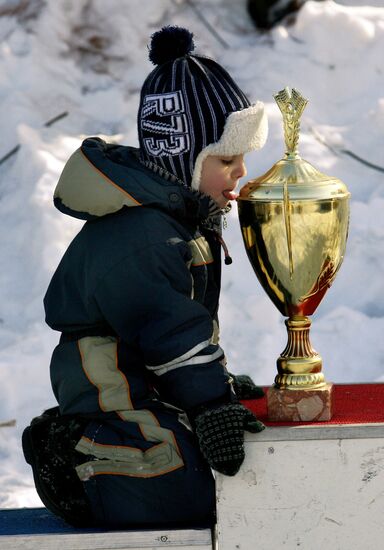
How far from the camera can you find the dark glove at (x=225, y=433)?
6.68 feet

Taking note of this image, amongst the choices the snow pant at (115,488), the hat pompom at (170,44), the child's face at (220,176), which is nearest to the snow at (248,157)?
the snow pant at (115,488)

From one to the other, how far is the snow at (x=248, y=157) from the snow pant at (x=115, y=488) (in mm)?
1228

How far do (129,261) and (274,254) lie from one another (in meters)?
0.25

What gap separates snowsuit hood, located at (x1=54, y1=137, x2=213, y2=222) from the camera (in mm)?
2186

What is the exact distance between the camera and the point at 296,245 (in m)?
2.17

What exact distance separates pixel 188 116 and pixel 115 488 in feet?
2.07

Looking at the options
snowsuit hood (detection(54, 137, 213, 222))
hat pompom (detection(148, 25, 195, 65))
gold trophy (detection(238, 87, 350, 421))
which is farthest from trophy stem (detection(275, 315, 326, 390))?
hat pompom (detection(148, 25, 195, 65))

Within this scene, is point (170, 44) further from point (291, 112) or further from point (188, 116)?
point (291, 112)

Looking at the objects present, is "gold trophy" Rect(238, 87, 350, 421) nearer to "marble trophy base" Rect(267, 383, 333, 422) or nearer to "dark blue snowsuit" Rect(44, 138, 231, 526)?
"marble trophy base" Rect(267, 383, 333, 422)

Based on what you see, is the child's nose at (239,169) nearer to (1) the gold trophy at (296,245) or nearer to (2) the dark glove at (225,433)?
(1) the gold trophy at (296,245)

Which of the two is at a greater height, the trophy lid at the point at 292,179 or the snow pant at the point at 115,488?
the trophy lid at the point at 292,179

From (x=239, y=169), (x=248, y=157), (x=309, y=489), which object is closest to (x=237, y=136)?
(x=239, y=169)

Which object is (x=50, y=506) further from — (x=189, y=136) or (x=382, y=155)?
(x=382, y=155)

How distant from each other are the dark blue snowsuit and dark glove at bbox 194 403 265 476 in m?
0.04
